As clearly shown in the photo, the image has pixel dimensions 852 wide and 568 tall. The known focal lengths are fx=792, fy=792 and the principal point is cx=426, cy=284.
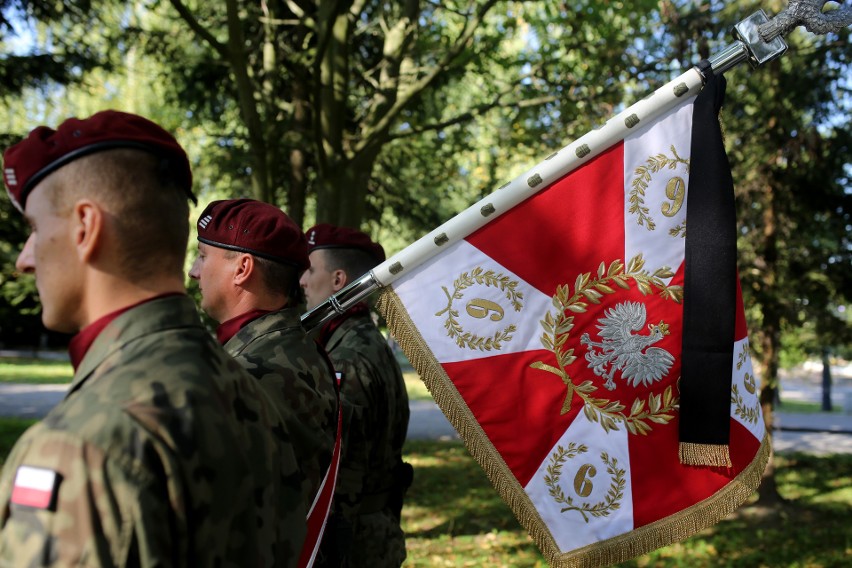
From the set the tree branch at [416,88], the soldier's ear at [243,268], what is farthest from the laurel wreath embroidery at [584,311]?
the tree branch at [416,88]

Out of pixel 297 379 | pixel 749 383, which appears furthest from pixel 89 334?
pixel 749 383

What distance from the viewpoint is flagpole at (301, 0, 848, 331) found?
108 inches

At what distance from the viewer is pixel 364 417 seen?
126 inches

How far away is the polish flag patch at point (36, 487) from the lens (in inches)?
44.7

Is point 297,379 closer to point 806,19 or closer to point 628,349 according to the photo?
point 628,349

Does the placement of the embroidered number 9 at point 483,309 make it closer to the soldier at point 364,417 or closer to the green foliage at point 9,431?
the soldier at point 364,417

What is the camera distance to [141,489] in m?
1.16

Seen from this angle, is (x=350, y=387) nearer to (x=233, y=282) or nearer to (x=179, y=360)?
(x=233, y=282)

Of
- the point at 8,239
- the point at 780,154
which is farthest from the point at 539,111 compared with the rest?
the point at 8,239

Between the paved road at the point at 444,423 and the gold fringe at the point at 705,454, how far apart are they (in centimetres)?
1068

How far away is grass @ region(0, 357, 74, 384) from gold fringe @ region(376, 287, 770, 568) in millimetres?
17746

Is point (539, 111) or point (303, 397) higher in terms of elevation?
point (539, 111)

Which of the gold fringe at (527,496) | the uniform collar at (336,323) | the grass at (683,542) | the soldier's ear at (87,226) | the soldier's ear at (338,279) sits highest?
the soldier's ear at (338,279)

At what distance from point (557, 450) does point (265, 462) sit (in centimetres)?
150
